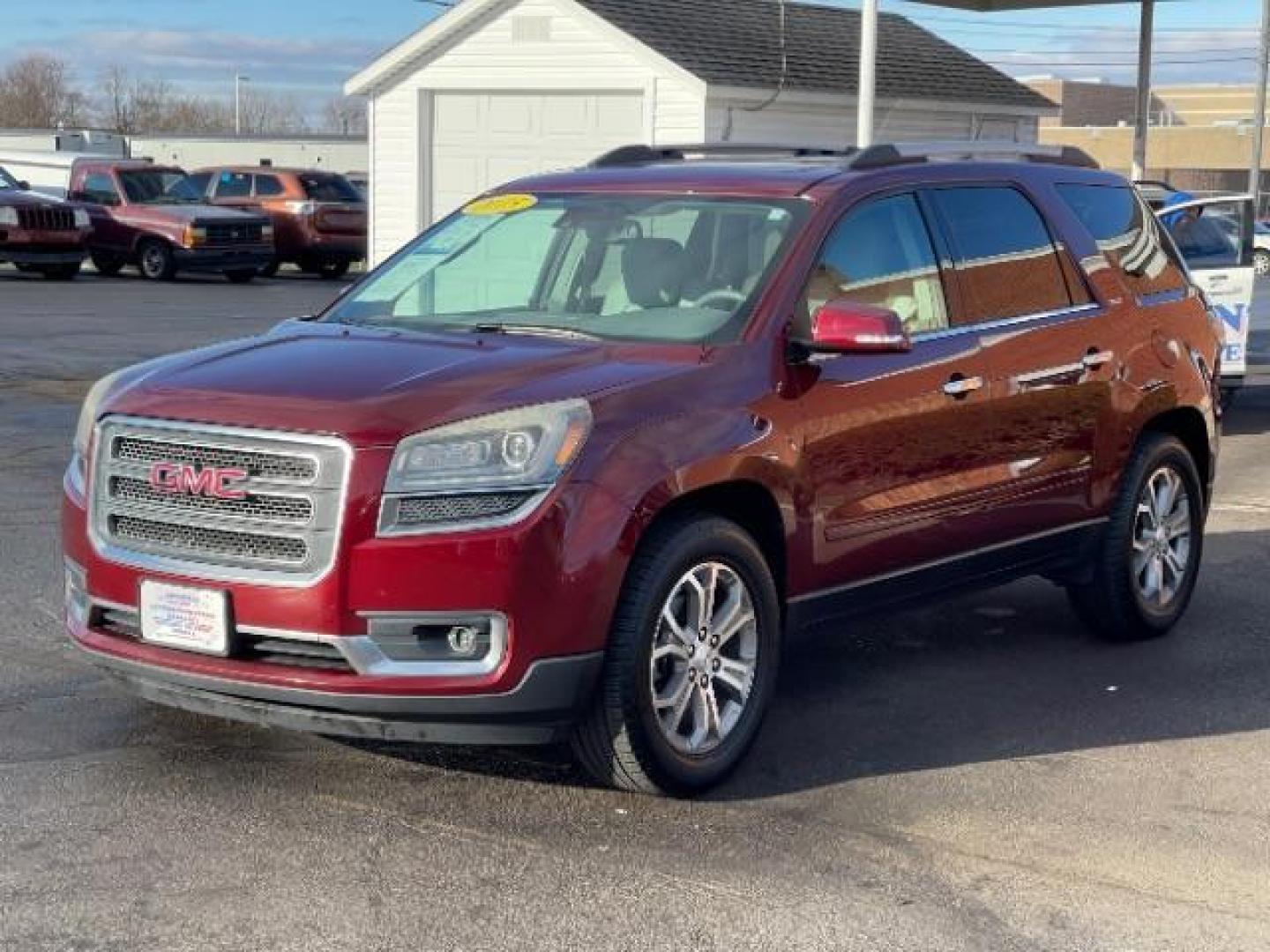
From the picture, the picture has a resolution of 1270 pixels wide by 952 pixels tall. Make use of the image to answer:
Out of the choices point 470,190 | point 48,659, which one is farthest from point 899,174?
point 470,190

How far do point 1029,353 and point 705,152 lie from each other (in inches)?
60.6

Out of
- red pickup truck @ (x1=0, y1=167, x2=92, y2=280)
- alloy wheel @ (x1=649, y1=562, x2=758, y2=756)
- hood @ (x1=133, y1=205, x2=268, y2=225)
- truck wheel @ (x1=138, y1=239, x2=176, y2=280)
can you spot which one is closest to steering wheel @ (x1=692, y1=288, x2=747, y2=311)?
alloy wheel @ (x1=649, y1=562, x2=758, y2=756)

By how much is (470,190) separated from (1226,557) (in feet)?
44.2

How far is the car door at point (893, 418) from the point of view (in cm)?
592

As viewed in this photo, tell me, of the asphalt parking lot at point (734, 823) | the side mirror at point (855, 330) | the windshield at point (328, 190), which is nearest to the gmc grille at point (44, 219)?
the windshield at point (328, 190)

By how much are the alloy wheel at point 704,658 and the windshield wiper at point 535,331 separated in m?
0.90

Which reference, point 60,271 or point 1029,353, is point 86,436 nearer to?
point 1029,353

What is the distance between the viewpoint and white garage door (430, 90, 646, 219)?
2034 centimetres

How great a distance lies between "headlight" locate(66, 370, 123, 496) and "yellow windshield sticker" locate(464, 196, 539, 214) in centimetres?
169

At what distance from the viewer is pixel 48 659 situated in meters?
6.75

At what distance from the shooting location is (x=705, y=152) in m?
7.39

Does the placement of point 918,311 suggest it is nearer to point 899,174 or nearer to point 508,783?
point 899,174

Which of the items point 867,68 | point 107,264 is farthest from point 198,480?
point 107,264

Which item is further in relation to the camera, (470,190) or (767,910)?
(470,190)
